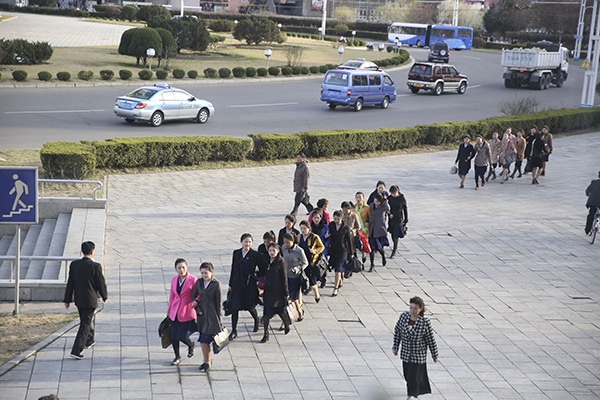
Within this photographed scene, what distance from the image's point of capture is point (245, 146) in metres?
18.9

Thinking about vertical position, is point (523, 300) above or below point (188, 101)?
below

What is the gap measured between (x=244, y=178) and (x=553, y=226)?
793 centimetres

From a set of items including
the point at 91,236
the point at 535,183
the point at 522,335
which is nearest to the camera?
the point at 522,335

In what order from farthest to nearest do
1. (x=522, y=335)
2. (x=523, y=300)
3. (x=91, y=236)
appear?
(x=91, y=236) → (x=523, y=300) → (x=522, y=335)

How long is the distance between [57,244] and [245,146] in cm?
795

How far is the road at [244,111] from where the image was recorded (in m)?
21.1

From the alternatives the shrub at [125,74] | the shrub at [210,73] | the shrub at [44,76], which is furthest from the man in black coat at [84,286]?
the shrub at [210,73]

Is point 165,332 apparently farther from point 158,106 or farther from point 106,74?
point 106,74

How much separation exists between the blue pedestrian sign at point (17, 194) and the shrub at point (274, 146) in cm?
1080

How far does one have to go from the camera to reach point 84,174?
15.6 meters

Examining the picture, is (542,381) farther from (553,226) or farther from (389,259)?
(553,226)

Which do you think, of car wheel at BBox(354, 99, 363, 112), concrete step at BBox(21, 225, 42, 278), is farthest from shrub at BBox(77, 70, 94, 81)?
concrete step at BBox(21, 225, 42, 278)

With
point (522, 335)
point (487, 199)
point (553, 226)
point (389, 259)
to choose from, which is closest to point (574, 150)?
point (487, 199)

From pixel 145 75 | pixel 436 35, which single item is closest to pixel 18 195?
pixel 145 75
